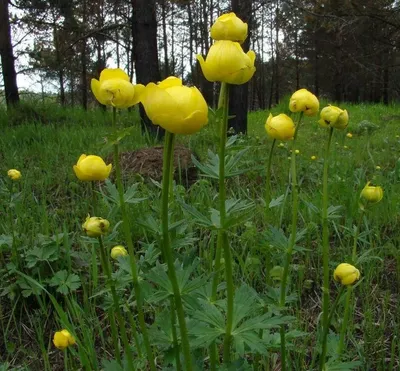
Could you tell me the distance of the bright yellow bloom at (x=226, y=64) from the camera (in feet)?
2.20

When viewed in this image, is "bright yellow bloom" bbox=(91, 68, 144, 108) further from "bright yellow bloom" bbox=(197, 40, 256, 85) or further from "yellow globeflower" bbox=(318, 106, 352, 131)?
"yellow globeflower" bbox=(318, 106, 352, 131)

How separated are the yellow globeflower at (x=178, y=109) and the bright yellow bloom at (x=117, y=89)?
190 millimetres

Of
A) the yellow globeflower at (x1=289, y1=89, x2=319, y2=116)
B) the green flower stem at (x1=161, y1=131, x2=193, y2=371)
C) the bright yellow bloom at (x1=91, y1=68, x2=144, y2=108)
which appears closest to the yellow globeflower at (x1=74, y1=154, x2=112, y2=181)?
the bright yellow bloom at (x1=91, y1=68, x2=144, y2=108)

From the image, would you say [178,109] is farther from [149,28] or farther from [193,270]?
[149,28]

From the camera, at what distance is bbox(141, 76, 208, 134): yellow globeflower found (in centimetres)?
58

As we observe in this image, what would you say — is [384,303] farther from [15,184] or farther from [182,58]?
[182,58]

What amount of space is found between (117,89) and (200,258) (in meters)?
0.41

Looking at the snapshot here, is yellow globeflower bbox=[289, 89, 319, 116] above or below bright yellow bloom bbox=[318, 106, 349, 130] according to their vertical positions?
above

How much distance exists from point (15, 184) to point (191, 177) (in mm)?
980

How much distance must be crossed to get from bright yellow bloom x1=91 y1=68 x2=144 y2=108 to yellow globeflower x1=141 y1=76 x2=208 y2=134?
7.5 inches

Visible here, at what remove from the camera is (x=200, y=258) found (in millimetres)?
993

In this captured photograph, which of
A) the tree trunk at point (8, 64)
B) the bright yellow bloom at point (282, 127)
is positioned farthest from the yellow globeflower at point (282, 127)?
the tree trunk at point (8, 64)

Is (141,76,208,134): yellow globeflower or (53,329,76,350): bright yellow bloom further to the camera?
(53,329,76,350): bright yellow bloom

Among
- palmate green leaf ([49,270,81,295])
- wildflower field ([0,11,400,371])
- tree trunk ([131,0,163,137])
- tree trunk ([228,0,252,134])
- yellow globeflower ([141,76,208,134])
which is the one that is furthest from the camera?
tree trunk ([228,0,252,134])
